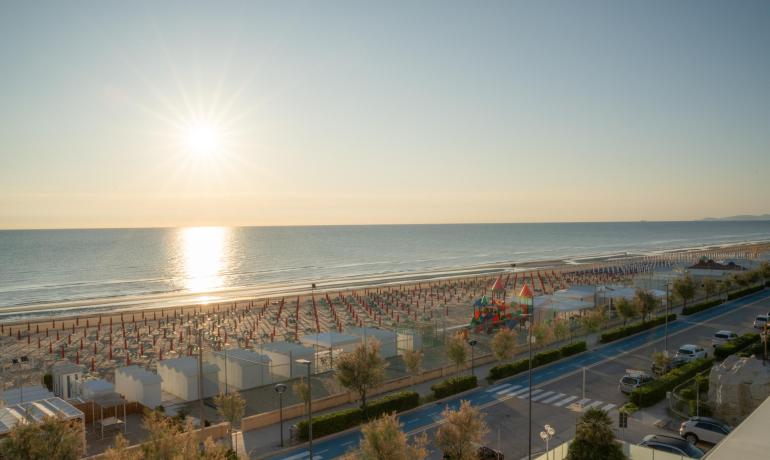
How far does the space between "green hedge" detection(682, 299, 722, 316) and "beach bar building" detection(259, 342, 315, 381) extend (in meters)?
35.3

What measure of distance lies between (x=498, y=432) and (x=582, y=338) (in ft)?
66.7

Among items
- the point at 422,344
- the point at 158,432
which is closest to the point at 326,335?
the point at 422,344

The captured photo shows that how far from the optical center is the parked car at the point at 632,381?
89.9 ft

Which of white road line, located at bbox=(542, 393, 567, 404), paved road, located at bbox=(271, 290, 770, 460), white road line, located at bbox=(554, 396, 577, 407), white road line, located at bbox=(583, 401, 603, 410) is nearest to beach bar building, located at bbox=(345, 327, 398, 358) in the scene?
paved road, located at bbox=(271, 290, 770, 460)

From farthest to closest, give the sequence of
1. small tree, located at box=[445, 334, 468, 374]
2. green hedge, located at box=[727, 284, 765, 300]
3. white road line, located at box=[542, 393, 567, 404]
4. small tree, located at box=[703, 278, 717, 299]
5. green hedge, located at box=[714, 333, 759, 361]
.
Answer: green hedge, located at box=[727, 284, 765, 300]
small tree, located at box=[703, 278, 717, 299]
green hedge, located at box=[714, 333, 759, 361]
small tree, located at box=[445, 334, 468, 374]
white road line, located at box=[542, 393, 567, 404]

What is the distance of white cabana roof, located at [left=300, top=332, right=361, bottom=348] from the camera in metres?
32.8

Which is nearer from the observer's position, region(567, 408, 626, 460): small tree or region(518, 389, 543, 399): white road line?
region(567, 408, 626, 460): small tree

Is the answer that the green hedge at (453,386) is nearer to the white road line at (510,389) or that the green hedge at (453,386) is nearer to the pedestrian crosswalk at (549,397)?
the pedestrian crosswalk at (549,397)

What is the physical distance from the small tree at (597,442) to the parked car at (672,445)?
404cm

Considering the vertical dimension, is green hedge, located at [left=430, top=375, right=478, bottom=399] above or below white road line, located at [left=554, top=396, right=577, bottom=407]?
above

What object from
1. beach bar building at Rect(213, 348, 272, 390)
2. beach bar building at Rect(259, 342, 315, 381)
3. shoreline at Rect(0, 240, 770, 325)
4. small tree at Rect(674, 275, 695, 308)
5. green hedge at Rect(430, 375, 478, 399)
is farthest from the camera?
shoreline at Rect(0, 240, 770, 325)

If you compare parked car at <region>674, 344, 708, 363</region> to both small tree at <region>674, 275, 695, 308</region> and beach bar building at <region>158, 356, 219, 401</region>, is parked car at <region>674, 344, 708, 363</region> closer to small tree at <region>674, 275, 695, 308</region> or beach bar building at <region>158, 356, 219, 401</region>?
small tree at <region>674, 275, 695, 308</region>

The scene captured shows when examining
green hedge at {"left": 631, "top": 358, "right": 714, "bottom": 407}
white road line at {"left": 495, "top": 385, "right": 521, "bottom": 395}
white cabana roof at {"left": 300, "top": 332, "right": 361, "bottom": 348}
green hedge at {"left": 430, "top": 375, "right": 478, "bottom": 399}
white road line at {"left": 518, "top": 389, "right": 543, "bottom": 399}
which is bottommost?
white road line at {"left": 495, "top": 385, "right": 521, "bottom": 395}

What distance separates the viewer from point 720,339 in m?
36.6
